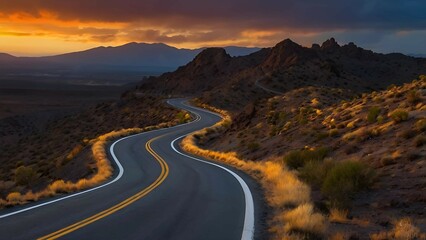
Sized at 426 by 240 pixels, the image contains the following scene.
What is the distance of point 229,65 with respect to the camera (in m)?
154

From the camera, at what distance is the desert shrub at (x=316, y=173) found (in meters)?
15.3

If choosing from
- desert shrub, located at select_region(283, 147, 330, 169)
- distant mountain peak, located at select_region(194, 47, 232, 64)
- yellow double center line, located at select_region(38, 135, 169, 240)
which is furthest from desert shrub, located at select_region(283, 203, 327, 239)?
distant mountain peak, located at select_region(194, 47, 232, 64)

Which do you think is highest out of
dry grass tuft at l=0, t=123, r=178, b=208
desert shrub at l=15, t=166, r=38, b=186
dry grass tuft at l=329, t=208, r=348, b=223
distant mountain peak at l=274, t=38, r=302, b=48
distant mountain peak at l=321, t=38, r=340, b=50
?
distant mountain peak at l=321, t=38, r=340, b=50

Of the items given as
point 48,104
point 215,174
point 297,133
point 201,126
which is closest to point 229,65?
point 48,104

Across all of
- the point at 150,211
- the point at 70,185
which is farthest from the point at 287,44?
the point at 150,211

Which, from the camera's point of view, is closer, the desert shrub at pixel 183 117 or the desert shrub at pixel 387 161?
the desert shrub at pixel 387 161

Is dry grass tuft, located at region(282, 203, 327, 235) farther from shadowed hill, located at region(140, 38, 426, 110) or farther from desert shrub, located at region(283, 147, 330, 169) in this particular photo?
shadowed hill, located at region(140, 38, 426, 110)

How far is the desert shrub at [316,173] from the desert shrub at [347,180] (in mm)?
1158

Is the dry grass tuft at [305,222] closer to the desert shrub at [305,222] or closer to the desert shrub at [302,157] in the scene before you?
the desert shrub at [305,222]

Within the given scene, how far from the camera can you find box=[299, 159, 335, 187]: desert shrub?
15.3 metres

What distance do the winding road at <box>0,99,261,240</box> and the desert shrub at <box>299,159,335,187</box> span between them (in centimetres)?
199

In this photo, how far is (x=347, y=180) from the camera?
13.4m

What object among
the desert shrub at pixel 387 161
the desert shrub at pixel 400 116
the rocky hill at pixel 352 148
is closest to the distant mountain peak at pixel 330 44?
the rocky hill at pixel 352 148

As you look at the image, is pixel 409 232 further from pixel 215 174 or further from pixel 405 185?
pixel 215 174
